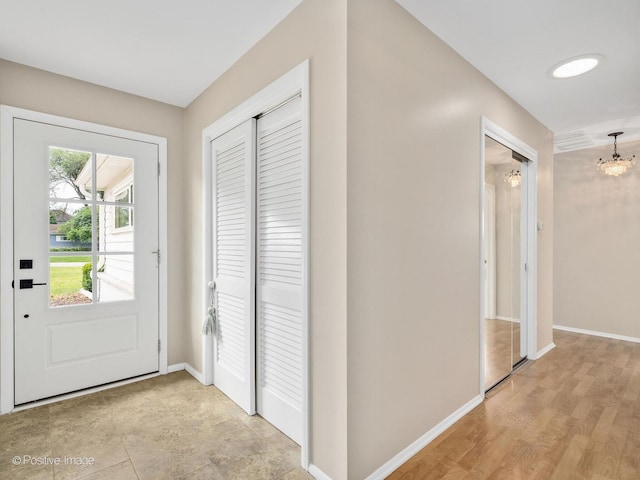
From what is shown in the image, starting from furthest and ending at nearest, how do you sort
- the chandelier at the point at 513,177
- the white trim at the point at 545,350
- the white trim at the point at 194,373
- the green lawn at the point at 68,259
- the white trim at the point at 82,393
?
the white trim at the point at 545,350, the chandelier at the point at 513,177, the white trim at the point at 194,373, the green lawn at the point at 68,259, the white trim at the point at 82,393

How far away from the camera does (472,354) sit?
2410mm

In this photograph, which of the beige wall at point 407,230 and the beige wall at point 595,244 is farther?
the beige wall at point 595,244

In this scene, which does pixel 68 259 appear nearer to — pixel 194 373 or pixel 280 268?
pixel 194 373

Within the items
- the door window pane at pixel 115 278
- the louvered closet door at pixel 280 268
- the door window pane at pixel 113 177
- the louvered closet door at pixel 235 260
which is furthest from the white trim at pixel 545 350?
the door window pane at pixel 113 177

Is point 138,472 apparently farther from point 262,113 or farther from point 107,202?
point 262,113

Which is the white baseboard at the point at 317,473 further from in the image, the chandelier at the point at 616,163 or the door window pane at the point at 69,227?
the chandelier at the point at 616,163

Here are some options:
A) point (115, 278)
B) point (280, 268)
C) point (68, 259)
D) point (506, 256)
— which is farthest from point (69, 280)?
point (506, 256)

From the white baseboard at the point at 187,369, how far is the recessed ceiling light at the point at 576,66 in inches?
148

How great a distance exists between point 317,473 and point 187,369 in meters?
1.86

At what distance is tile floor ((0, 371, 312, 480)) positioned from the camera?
68.8 inches

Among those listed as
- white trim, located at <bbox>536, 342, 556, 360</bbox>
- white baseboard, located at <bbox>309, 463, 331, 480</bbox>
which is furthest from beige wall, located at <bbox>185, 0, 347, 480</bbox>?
white trim, located at <bbox>536, 342, 556, 360</bbox>

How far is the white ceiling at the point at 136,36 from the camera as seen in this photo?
1846mm

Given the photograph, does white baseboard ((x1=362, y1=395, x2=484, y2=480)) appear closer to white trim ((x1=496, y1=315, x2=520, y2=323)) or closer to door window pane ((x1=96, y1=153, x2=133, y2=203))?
white trim ((x1=496, y1=315, x2=520, y2=323))

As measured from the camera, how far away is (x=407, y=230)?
1.88m
